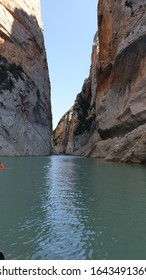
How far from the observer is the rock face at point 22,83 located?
163 feet

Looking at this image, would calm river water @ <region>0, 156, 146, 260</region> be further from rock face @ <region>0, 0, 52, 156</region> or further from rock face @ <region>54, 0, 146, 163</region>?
rock face @ <region>0, 0, 52, 156</region>

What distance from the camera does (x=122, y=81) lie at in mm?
39750

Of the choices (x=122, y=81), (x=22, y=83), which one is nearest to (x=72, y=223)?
(x=122, y=81)

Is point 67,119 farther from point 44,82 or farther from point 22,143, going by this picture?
point 22,143

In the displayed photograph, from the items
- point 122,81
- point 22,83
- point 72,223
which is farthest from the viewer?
point 22,83

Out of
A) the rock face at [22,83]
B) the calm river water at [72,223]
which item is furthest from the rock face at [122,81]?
the calm river water at [72,223]

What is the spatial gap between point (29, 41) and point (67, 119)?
56267mm

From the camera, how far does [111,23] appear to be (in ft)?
141

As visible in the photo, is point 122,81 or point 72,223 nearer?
point 72,223

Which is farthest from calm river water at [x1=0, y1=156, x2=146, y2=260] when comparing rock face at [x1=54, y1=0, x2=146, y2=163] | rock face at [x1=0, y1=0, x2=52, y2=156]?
rock face at [x1=0, y1=0, x2=52, y2=156]

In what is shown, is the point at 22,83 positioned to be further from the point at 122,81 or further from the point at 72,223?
the point at 72,223

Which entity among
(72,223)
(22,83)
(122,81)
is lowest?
(72,223)

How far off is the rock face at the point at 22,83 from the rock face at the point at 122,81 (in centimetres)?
1351

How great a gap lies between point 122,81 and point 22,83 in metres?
23.0
